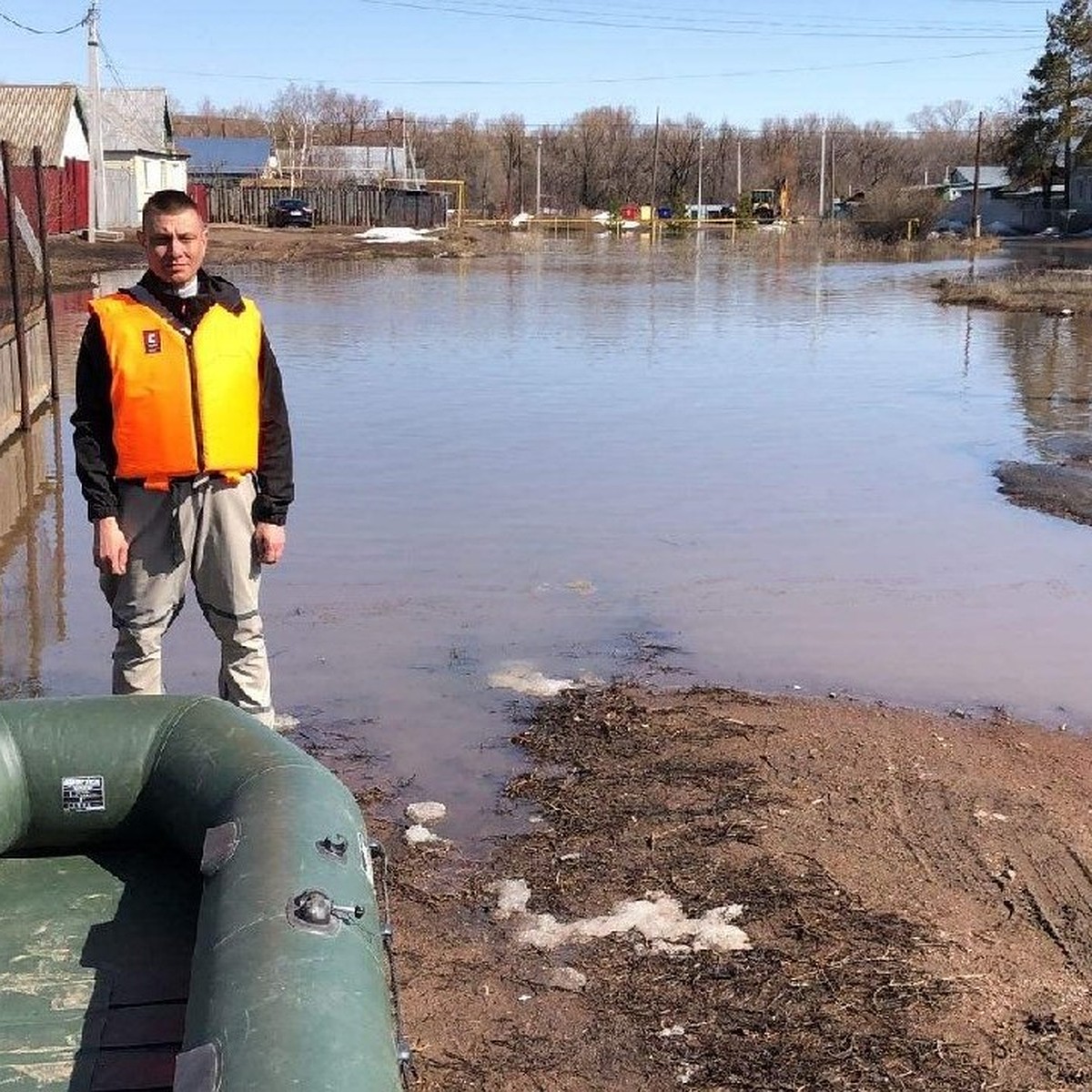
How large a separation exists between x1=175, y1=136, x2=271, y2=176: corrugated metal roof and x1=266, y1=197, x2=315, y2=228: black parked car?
50.3 ft

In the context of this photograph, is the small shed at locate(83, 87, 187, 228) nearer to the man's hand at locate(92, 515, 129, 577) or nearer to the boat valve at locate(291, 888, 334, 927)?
the man's hand at locate(92, 515, 129, 577)

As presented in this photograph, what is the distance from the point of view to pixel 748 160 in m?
106

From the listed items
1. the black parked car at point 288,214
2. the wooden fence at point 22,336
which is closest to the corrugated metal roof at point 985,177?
the black parked car at point 288,214

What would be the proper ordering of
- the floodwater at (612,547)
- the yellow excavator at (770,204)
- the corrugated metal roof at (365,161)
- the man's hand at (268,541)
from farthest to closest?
the corrugated metal roof at (365,161)
the yellow excavator at (770,204)
the floodwater at (612,547)
the man's hand at (268,541)

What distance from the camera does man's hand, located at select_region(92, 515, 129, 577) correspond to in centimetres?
429

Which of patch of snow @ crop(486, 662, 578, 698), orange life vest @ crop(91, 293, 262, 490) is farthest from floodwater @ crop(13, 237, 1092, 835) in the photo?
orange life vest @ crop(91, 293, 262, 490)

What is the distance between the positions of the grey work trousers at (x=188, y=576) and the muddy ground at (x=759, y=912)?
0.81 meters

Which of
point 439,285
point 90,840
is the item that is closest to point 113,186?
point 439,285

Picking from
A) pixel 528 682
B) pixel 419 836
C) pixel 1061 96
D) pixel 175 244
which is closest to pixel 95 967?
pixel 419 836

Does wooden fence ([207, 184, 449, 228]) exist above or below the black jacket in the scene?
above

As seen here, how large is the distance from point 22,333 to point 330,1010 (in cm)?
→ 1042

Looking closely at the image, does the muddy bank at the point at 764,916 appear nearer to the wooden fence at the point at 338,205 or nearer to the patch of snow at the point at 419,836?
the patch of snow at the point at 419,836

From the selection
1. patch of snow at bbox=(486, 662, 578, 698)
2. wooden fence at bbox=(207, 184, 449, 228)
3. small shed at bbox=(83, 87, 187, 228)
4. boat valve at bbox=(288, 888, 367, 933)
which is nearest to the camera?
boat valve at bbox=(288, 888, 367, 933)

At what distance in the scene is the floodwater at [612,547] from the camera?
6480 millimetres
